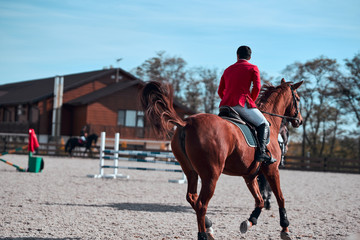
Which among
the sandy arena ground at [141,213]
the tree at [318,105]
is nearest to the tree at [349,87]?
the tree at [318,105]

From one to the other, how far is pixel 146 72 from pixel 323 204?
4549cm

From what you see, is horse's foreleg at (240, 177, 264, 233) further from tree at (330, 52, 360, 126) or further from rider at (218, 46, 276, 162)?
tree at (330, 52, 360, 126)

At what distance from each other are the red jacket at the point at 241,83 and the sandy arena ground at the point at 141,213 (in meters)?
2.13

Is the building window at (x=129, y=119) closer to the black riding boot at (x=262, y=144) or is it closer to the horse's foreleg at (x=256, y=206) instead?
the horse's foreleg at (x=256, y=206)

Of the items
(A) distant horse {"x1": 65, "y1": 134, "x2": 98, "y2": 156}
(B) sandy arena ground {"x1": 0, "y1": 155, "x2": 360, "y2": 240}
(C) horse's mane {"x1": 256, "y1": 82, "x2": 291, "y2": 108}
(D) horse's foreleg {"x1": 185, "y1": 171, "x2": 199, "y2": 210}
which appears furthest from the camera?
(A) distant horse {"x1": 65, "y1": 134, "x2": 98, "y2": 156}

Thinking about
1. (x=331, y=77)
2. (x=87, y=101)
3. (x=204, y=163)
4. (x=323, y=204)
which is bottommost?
(x=323, y=204)

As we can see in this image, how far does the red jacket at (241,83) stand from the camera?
6316mm

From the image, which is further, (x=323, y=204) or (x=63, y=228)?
(x=323, y=204)

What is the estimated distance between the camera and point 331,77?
129ft

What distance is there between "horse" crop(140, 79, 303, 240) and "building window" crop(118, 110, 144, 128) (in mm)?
35483

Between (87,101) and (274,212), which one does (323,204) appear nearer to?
(274,212)

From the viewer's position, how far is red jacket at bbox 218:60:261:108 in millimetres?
6316

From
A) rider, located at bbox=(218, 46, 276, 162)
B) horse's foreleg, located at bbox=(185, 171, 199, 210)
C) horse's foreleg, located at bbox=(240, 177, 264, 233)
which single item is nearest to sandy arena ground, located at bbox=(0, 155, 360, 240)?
horse's foreleg, located at bbox=(240, 177, 264, 233)

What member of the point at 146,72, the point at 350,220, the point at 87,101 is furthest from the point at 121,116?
the point at 350,220
